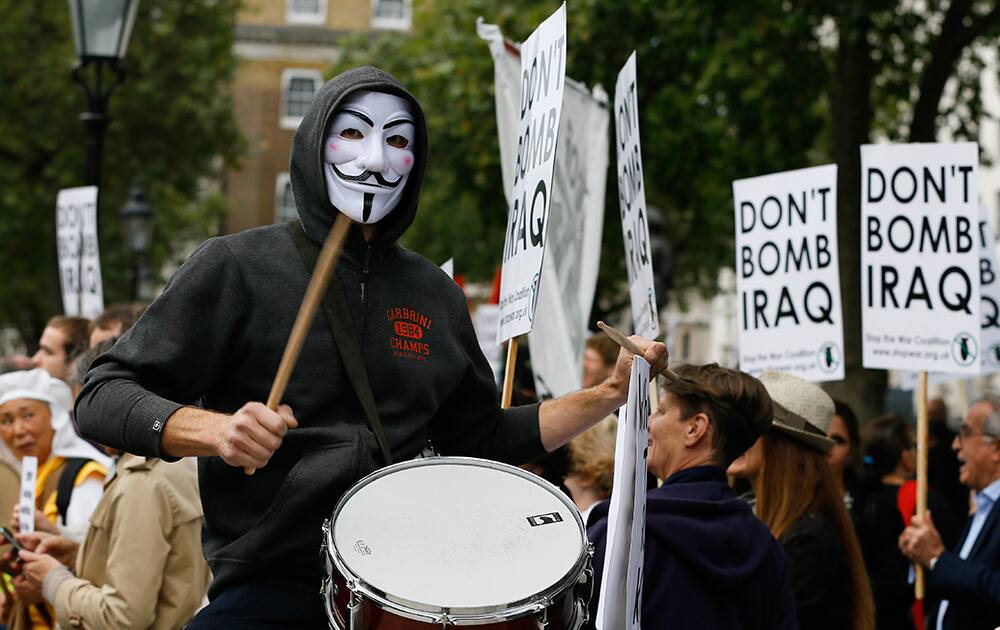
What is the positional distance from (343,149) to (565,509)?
40.8 inches

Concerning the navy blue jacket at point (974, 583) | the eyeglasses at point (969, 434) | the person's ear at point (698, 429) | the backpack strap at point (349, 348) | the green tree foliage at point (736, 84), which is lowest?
the navy blue jacket at point (974, 583)

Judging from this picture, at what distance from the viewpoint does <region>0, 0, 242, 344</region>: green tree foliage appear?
29.0 metres

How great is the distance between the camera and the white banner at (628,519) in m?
3.57

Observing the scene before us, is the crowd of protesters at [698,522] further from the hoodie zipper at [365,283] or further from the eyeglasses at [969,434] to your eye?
the hoodie zipper at [365,283]

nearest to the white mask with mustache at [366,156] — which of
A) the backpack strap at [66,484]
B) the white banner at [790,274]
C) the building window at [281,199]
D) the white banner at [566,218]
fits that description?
the backpack strap at [66,484]

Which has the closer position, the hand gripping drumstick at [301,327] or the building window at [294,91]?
the hand gripping drumstick at [301,327]

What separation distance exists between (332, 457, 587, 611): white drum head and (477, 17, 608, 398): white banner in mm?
3671

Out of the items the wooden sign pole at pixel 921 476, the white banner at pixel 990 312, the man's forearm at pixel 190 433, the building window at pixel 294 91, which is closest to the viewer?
the man's forearm at pixel 190 433

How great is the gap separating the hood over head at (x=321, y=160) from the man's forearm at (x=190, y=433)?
66 cm

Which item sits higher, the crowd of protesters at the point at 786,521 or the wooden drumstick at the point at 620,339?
the wooden drumstick at the point at 620,339

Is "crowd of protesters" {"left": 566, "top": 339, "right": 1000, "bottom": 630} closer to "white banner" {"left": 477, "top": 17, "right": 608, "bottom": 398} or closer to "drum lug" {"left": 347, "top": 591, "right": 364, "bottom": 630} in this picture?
"drum lug" {"left": 347, "top": 591, "right": 364, "bottom": 630}

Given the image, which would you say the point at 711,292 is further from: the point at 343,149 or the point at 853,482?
the point at 343,149

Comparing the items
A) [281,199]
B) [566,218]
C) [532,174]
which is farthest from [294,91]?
[532,174]

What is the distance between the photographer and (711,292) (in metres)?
34.0
